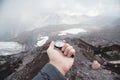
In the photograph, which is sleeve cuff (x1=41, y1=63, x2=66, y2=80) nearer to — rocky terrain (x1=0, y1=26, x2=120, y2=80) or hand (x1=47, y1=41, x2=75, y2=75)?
hand (x1=47, y1=41, x2=75, y2=75)

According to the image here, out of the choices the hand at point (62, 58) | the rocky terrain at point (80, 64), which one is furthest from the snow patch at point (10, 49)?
the hand at point (62, 58)

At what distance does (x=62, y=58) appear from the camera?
9.30 feet

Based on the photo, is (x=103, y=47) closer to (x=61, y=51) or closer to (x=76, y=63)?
(x=76, y=63)

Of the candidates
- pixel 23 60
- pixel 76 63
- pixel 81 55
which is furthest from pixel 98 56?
pixel 23 60

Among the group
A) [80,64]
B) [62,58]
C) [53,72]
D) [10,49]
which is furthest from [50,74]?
[10,49]

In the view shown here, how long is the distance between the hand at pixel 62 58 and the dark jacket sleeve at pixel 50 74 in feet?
0.58

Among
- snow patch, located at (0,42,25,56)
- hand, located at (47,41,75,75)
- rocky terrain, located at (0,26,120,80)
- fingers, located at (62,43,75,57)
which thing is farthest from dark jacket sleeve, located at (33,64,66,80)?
snow patch, located at (0,42,25,56)

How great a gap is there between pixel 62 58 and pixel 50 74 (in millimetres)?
472

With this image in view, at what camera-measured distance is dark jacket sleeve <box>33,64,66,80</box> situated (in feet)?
7.73

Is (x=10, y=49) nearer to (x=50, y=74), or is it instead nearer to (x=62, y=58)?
(x=62, y=58)

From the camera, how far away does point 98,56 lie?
15016mm

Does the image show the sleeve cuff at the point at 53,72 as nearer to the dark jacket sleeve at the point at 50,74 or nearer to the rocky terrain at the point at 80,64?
the dark jacket sleeve at the point at 50,74

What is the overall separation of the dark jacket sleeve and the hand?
18 cm

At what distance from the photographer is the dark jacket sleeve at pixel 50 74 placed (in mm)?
2357
